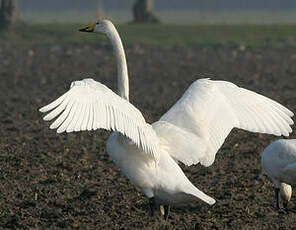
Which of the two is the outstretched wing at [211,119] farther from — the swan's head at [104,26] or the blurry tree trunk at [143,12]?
the blurry tree trunk at [143,12]

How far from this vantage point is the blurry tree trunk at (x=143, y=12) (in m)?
35.2

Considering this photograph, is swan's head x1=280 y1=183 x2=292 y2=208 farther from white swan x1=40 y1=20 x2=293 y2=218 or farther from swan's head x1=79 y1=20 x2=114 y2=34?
swan's head x1=79 y1=20 x2=114 y2=34

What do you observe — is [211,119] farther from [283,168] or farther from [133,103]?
[133,103]

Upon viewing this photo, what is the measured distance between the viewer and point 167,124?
8.21 meters

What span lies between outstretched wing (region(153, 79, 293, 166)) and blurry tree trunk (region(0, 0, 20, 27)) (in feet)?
73.3

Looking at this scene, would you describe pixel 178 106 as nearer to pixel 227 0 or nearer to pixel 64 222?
pixel 64 222

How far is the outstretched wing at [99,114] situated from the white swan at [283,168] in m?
1.82

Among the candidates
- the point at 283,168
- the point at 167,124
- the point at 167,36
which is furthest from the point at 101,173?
the point at 167,36

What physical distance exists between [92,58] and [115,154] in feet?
55.7

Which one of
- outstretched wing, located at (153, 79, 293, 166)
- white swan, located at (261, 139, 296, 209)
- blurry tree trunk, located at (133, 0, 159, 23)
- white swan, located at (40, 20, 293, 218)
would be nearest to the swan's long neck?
white swan, located at (40, 20, 293, 218)

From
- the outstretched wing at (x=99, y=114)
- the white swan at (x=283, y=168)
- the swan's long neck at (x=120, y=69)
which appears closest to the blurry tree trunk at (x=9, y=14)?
the white swan at (x=283, y=168)

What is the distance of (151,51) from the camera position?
2698 cm

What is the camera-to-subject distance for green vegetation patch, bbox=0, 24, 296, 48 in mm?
28766

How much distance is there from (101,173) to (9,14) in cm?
2082
